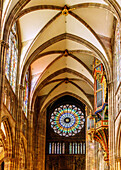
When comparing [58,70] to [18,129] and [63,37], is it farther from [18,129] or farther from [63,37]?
[18,129]

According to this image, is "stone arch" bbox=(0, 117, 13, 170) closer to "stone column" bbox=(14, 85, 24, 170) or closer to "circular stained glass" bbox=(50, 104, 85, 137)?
"stone column" bbox=(14, 85, 24, 170)

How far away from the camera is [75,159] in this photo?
Answer: 38781mm

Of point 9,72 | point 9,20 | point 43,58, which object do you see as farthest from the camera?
point 43,58

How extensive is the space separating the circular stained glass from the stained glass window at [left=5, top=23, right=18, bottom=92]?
1490cm

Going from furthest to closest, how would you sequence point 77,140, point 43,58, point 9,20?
point 77,140
point 43,58
point 9,20

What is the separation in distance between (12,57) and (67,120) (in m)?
16.7

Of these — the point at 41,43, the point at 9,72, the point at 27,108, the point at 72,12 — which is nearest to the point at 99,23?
the point at 72,12

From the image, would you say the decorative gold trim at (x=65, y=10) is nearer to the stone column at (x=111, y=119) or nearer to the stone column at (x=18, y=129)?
the stone column at (x=111, y=119)

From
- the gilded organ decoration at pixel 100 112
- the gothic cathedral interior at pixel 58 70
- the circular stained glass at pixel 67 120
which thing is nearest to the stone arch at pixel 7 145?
the gothic cathedral interior at pixel 58 70

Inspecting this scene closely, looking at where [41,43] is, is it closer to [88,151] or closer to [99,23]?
[99,23]

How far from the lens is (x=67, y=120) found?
40969 millimetres

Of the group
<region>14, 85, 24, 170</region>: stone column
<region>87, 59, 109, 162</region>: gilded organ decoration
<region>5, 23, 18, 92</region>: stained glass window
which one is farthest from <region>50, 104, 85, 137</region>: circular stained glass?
<region>5, 23, 18, 92</region>: stained glass window

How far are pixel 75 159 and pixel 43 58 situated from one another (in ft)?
41.8

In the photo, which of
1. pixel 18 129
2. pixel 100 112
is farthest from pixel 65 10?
pixel 18 129
